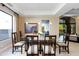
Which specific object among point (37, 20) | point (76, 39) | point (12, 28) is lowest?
point (76, 39)

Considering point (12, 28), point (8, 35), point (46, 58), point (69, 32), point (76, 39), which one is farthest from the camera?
point (69, 32)

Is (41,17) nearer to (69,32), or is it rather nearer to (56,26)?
(56,26)

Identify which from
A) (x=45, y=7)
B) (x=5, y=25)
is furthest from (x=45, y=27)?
(x=5, y=25)

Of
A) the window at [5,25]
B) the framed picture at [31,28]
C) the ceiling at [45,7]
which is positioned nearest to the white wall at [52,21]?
the framed picture at [31,28]

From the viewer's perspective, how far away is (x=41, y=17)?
10.5m

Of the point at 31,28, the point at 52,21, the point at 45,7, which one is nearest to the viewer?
the point at 45,7

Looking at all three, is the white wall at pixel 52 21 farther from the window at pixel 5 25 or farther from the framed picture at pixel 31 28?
the window at pixel 5 25

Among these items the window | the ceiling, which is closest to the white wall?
the ceiling

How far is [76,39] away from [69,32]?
2.44m

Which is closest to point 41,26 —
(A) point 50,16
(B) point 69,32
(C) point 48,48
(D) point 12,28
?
(A) point 50,16

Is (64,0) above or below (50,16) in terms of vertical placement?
below

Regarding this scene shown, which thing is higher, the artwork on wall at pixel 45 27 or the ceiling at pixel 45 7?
the ceiling at pixel 45 7

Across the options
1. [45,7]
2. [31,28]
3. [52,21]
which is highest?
[45,7]

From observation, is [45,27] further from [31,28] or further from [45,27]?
[31,28]
